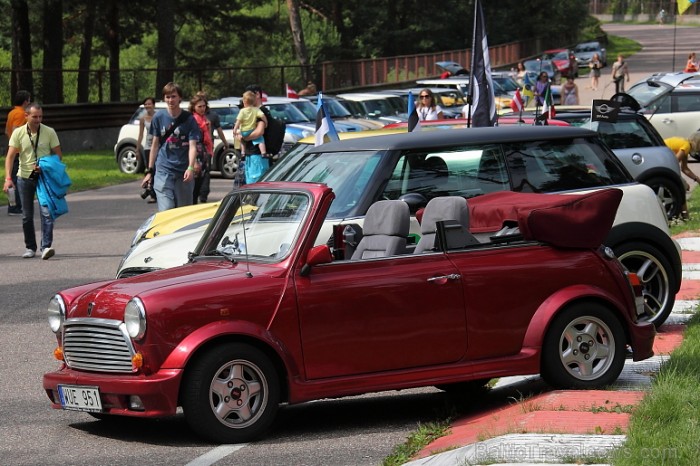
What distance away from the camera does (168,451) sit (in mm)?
7281

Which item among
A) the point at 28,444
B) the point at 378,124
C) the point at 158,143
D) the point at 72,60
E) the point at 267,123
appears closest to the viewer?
the point at 28,444

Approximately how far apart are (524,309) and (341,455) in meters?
1.59

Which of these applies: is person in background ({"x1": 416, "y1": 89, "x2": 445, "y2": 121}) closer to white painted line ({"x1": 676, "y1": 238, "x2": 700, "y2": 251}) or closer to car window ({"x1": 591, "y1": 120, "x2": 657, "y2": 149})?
car window ({"x1": 591, "y1": 120, "x2": 657, "y2": 149})

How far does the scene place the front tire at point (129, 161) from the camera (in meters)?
30.8

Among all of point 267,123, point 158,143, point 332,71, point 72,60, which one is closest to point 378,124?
point 267,123

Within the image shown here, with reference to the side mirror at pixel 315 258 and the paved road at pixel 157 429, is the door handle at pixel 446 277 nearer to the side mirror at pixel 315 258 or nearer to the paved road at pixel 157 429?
the side mirror at pixel 315 258

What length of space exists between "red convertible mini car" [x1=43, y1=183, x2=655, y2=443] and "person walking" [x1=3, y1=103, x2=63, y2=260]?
320 inches

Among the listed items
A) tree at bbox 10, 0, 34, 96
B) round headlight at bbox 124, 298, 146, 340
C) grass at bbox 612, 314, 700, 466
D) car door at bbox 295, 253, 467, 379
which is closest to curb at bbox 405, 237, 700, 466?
grass at bbox 612, 314, 700, 466

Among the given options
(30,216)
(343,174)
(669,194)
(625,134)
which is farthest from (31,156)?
(669,194)

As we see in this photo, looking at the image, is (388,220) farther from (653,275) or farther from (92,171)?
(92,171)

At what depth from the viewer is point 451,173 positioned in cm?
977

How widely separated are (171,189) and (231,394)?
792cm

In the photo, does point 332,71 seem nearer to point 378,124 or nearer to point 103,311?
point 378,124

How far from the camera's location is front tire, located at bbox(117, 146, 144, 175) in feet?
101
